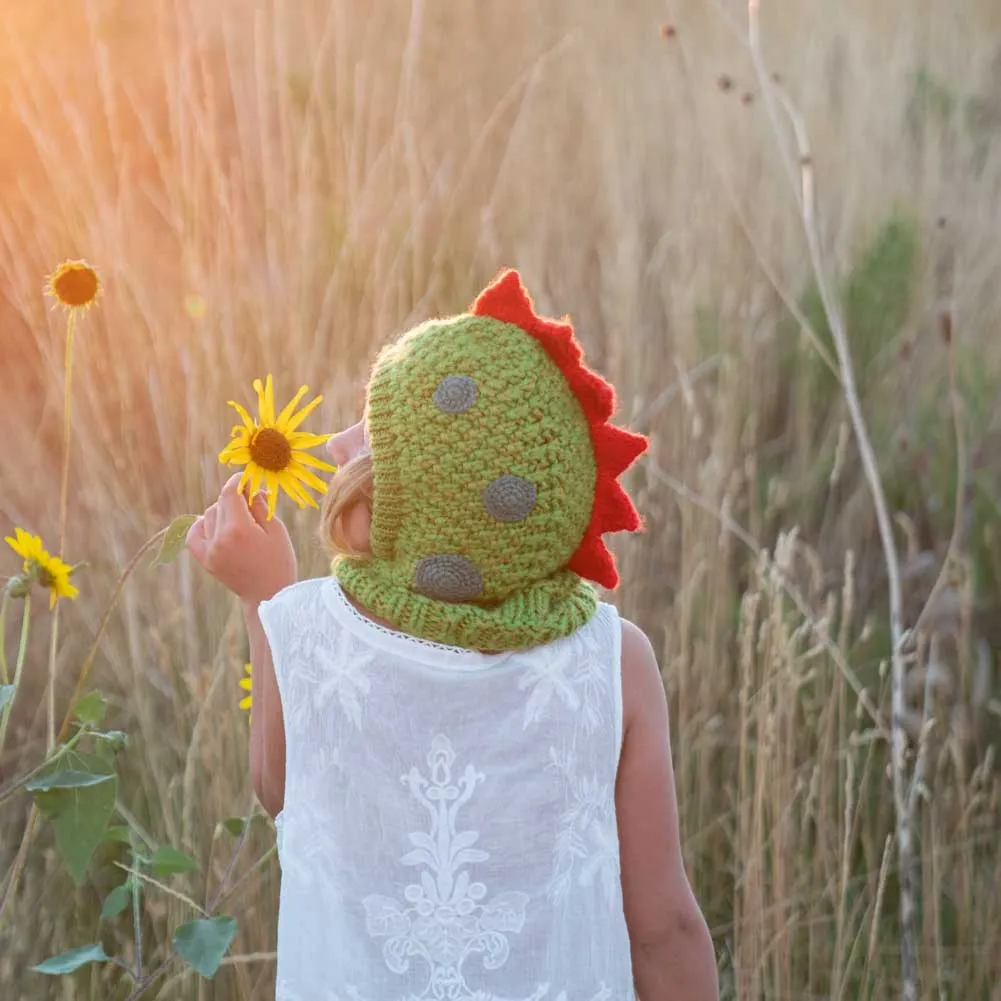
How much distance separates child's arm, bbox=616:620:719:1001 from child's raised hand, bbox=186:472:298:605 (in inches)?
13.4

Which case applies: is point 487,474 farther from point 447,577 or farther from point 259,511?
point 259,511

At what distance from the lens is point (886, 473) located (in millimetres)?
2639

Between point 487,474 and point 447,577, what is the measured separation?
3.8 inches

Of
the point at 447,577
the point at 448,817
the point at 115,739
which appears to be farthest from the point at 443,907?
the point at 115,739

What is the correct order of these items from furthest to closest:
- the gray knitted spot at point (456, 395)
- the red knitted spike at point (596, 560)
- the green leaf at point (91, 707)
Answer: the green leaf at point (91, 707)
the red knitted spike at point (596, 560)
the gray knitted spot at point (456, 395)

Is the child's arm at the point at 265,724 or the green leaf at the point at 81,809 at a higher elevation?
the child's arm at the point at 265,724

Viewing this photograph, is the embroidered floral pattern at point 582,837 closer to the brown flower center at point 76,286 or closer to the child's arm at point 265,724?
the child's arm at point 265,724

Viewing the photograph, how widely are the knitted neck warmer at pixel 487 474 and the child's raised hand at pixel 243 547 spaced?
0.12m

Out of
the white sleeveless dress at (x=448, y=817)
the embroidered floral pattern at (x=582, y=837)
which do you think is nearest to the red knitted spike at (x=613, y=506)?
the white sleeveless dress at (x=448, y=817)

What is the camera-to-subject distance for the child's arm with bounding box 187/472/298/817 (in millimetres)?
1281

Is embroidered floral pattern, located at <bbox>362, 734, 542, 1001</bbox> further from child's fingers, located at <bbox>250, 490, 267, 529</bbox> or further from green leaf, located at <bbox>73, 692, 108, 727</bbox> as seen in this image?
green leaf, located at <bbox>73, 692, 108, 727</bbox>

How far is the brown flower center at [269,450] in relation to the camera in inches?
51.9

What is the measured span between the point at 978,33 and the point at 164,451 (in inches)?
84.3

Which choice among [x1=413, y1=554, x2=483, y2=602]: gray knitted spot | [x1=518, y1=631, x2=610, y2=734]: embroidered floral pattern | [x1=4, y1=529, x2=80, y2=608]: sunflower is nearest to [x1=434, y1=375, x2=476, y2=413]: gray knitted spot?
[x1=413, y1=554, x2=483, y2=602]: gray knitted spot
